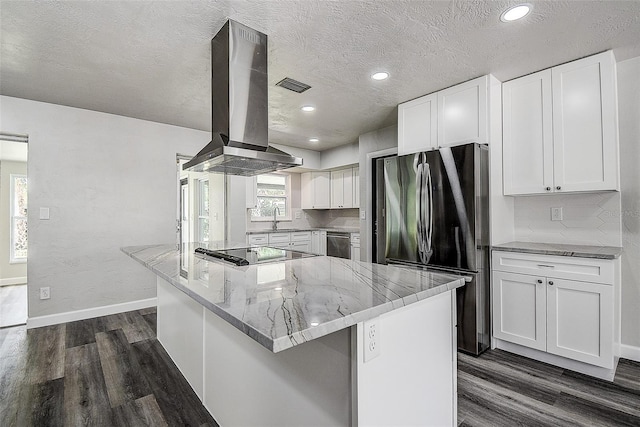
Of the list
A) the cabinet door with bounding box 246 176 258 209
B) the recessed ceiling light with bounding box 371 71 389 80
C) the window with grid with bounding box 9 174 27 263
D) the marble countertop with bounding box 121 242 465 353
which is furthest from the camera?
the window with grid with bounding box 9 174 27 263

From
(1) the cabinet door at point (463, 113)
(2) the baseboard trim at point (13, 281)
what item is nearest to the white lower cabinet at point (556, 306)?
(1) the cabinet door at point (463, 113)

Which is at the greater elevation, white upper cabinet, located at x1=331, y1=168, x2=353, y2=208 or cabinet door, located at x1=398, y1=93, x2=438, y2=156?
cabinet door, located at x1=398, y1=93, x2=438, y2=156

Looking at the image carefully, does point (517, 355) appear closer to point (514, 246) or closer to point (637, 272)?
point (514, 246)

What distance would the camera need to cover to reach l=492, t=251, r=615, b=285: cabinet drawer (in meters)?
2.15

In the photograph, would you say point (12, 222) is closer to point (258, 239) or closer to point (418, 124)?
point (258, 239)

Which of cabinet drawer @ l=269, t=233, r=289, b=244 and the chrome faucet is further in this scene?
the chrome faucet

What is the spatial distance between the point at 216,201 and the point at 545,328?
4.55 m

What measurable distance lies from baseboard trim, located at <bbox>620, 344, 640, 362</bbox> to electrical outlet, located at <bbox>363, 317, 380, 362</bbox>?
2.65m

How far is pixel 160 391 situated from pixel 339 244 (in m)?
3.72

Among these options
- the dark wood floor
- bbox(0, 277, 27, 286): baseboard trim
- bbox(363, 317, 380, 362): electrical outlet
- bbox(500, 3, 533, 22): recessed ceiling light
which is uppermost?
bbox(500, 3, 533, 22): recessed ceiling light

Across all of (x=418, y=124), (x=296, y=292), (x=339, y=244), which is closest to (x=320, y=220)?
(x=339, y=244)

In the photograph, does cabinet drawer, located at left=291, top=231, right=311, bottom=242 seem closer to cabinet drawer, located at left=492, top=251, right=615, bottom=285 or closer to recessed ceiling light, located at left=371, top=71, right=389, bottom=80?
recessed ceiling light, located at left=371, top=71, right=389, bottom=80

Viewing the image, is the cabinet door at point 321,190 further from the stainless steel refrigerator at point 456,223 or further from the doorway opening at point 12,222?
the doorway opening at point 12,222

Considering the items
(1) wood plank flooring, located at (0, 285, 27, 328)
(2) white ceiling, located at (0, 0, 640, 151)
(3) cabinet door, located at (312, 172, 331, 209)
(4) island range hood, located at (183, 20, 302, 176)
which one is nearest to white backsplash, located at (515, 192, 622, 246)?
(2) white ceiling, located at (0, 0, 640, 151)
